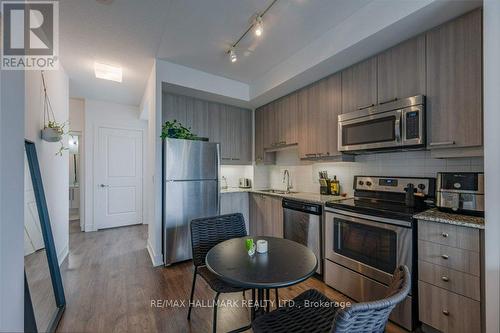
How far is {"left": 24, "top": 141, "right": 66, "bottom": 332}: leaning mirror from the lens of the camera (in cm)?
161

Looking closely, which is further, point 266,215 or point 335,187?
point 266,215

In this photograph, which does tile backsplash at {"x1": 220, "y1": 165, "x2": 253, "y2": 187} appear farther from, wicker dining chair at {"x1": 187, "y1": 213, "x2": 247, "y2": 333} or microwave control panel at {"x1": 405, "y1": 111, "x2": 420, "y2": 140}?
microwave control panel at {"x1": 405, "y1": 111, "x2": 420, "y2": 140}

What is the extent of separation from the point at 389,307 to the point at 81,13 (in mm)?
3077

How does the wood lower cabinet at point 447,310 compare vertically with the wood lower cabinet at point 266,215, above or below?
below

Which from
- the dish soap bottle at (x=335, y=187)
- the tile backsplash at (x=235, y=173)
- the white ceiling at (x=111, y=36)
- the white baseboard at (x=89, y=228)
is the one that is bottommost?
the white baseboard at (x=89, y=228)

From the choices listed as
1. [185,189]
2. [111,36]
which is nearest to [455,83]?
[185,189]

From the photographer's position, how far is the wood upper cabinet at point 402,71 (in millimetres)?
2000

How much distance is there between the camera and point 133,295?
7.44ft

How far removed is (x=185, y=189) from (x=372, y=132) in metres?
2.38

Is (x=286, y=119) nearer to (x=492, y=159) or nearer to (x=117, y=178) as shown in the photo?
(x=492, y=159)

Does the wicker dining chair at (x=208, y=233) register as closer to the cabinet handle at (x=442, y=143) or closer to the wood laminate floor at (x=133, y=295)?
the wood laminate floor at (x=133, y=295)

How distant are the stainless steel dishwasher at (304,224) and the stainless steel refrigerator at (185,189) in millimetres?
1047

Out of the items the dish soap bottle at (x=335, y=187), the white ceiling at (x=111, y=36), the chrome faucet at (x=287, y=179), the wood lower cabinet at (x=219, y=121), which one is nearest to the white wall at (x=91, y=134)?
the white ceiling at (x=111, y=36)

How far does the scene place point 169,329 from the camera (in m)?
1.80
